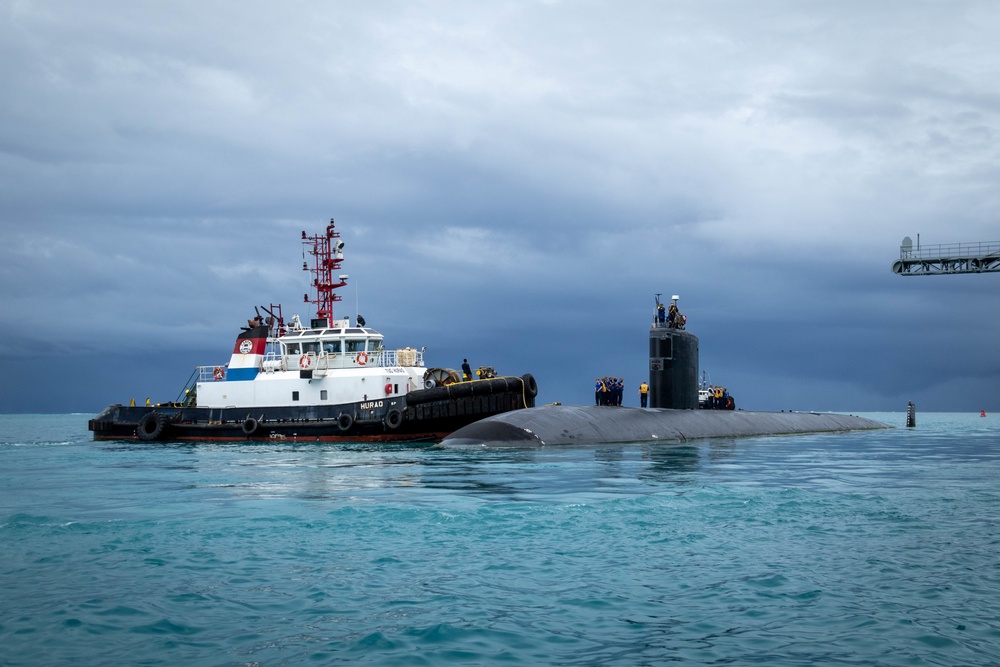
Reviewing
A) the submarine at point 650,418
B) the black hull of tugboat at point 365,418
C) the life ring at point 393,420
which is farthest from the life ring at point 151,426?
the submarine at point 650,418

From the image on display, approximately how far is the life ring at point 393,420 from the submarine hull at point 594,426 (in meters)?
5.33

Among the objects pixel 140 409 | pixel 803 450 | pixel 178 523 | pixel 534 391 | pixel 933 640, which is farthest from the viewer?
pixel 140 409

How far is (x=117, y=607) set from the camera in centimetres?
920

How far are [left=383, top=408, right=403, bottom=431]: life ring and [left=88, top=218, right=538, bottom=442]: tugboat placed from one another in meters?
0.04

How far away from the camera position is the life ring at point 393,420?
37.0 metres

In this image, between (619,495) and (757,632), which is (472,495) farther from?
(757,632)

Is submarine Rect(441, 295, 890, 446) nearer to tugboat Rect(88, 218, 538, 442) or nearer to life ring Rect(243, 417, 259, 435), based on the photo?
tugboat Rect(88, 218, 538, 442)

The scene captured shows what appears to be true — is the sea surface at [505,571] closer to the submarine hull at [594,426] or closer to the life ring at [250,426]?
the submarine hull at [594,426]

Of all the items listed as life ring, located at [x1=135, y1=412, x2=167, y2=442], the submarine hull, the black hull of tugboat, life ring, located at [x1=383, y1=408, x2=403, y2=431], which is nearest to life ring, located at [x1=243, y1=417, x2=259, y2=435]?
the black hull of tugboat

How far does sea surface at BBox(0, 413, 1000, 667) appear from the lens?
313 inches

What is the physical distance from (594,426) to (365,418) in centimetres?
1107

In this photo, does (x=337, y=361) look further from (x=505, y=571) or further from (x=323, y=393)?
(x=505, y=571)

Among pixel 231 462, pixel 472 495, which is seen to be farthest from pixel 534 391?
pixel 472 495

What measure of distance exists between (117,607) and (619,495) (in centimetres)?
1025
